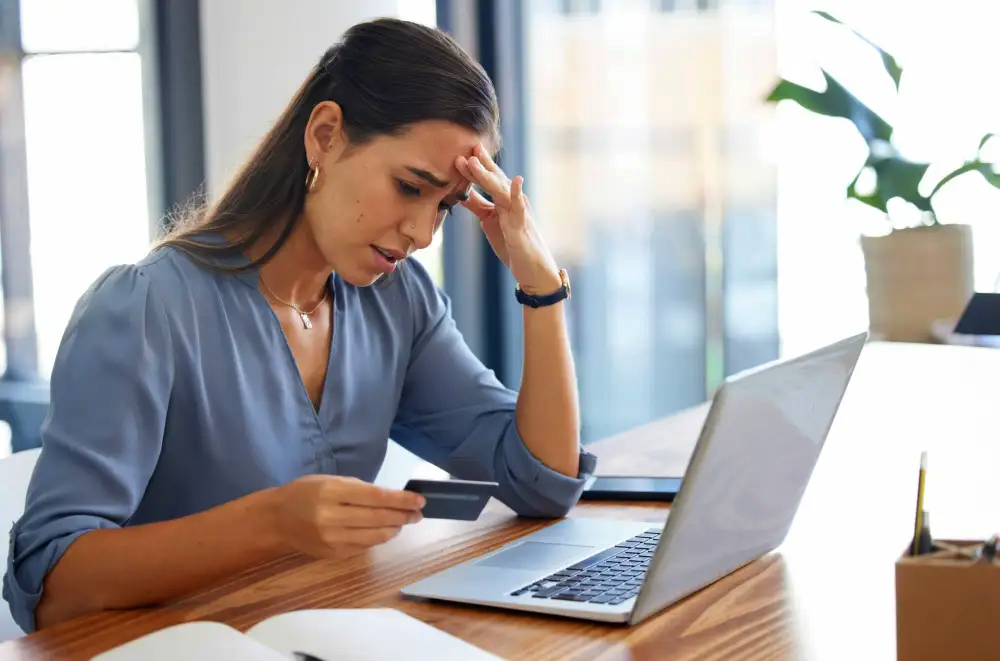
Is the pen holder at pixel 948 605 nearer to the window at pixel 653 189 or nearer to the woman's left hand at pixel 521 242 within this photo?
the woman's left hand at pixel 521 242

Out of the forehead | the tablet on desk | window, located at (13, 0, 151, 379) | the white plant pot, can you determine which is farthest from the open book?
the white plant pot

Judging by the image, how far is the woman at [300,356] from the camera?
1.08 meters

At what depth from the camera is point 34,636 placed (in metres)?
0.90

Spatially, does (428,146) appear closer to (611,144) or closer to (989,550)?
(989,550)

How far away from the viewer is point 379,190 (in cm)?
133

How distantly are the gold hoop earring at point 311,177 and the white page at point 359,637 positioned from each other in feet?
2.16

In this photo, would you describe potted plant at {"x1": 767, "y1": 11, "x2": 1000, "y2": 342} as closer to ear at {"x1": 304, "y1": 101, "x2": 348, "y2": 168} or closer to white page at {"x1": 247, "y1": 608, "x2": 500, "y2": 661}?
ear at {"x1": 304, "y1": 101, "x2": 348, "y2": 168}

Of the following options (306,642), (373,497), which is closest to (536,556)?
(373,497)

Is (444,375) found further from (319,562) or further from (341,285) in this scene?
(319,562)

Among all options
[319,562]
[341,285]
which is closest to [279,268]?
[341,285]

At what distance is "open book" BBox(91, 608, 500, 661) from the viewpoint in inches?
30.8

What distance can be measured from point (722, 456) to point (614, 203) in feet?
7.23

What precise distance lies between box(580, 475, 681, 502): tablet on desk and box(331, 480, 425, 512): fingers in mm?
446

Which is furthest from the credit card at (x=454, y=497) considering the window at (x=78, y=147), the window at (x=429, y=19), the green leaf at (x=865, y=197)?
the window at (x=429, y=19)
